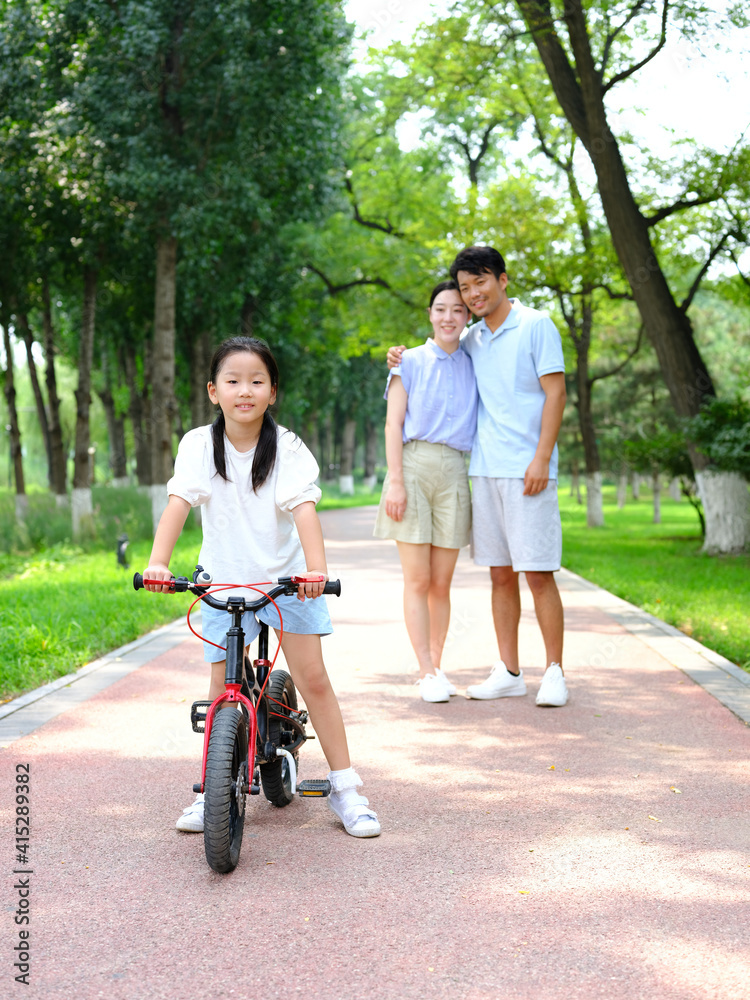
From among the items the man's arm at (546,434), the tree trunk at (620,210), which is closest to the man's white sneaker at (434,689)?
the man's arm at (546,434)

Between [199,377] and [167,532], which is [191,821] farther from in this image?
[199,377]

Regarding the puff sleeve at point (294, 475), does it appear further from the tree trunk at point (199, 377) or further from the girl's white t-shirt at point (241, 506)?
the tree trunk at point (199, 377)

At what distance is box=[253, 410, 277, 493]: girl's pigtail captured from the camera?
3.44 m

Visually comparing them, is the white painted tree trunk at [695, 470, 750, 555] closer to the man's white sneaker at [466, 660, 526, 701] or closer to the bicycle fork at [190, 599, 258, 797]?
the man's white sneaker at [466, 660, 526, 701]

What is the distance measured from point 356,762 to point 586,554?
11.4 metres

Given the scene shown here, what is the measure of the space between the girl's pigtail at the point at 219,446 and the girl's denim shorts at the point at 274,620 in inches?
17.0

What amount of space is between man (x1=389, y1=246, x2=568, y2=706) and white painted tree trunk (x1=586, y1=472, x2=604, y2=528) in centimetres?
1861

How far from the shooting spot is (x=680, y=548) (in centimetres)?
1641

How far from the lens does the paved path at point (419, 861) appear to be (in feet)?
8.42

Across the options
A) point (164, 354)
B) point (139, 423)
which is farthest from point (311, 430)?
point (164, 354)

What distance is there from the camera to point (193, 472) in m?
3.45

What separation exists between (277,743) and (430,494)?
221 centimetres

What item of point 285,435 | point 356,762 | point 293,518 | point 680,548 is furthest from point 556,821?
point 680,548

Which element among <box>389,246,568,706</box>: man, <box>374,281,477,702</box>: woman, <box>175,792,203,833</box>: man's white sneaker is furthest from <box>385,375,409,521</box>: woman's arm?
<box>175,792,203,833</box>: man's white sneaker
